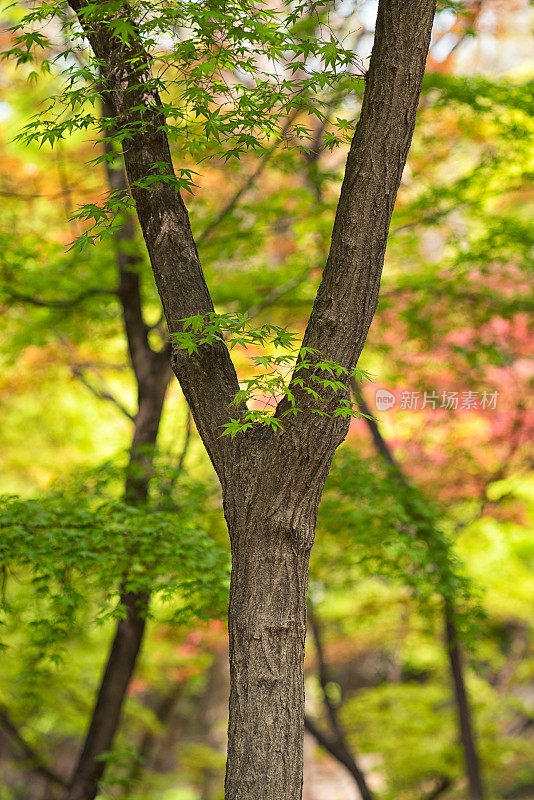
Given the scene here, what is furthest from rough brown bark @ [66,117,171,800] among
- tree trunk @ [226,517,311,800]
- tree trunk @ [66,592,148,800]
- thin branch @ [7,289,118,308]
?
tree trunk @ [226,517,311,800]

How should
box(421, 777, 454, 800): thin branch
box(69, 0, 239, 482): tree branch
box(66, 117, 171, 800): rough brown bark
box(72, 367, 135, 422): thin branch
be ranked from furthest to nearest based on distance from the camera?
box(421, 777, 454, 800): thin branch
box(72, 367, 135, 422): thin branch
box(66, 117, 171, 800): rough brown bark
box(69, 0, 239, 482): tree branch

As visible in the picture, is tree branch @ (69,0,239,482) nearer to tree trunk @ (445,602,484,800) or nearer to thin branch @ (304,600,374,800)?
thin branch @ (304,600,374,800)

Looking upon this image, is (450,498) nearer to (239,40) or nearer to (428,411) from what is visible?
(428,411)

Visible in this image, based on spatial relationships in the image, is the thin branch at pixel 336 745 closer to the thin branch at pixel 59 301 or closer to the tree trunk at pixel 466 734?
the tree trunk at pixel 466 734

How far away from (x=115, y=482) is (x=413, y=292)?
9.68ft

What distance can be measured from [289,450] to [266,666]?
0.81m

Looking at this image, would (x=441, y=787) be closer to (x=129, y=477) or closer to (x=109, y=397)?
(x=129, y=477)

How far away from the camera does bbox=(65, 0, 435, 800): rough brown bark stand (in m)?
2.73

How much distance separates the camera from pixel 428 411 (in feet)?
23.4

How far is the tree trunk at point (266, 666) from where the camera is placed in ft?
8.86

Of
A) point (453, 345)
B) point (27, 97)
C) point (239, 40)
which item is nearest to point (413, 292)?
point (453, 345)

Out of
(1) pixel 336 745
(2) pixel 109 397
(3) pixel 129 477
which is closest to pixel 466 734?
(1) pixel 336 745

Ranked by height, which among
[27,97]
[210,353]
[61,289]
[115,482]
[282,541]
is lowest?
[282,541]

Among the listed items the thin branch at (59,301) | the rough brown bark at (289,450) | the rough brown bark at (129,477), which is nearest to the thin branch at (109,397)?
the rough brown bark at (129,477)
